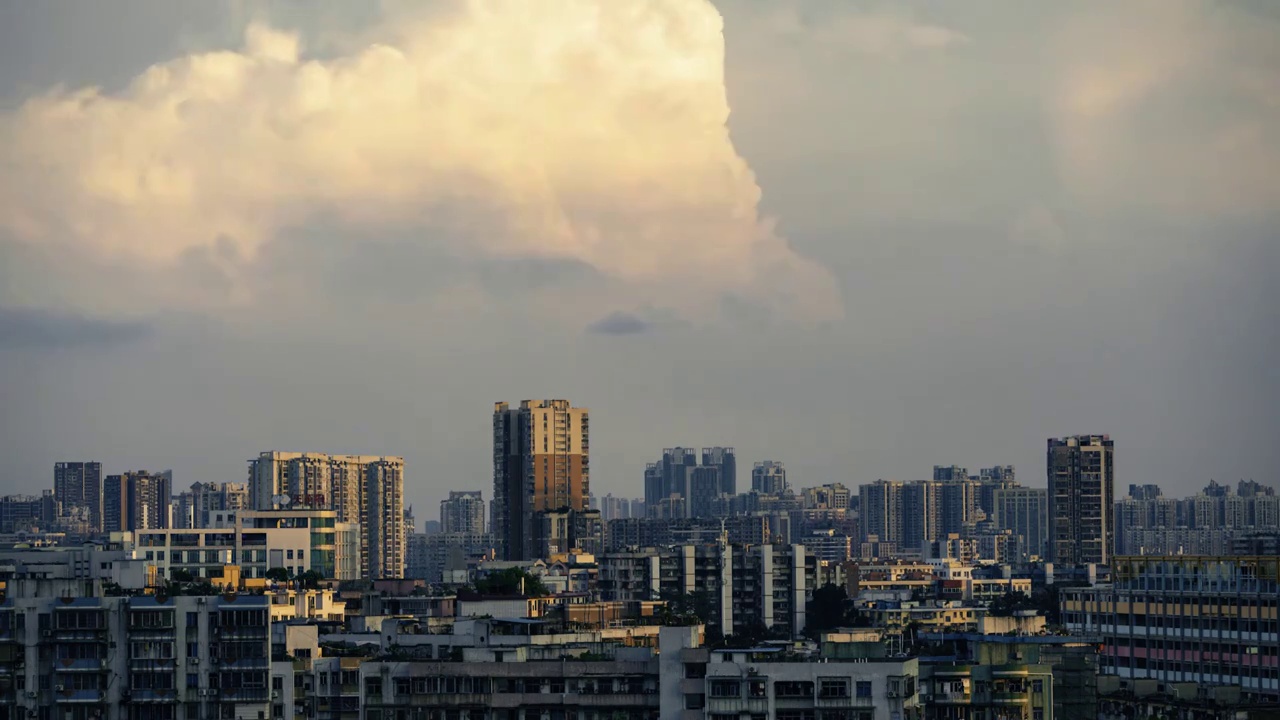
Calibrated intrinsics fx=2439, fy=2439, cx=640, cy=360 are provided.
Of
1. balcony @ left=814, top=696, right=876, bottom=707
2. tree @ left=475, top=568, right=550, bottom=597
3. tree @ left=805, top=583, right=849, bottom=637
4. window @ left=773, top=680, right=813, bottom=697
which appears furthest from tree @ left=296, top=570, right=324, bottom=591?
balcony @ left=814, top=696, right=876, bottom=707

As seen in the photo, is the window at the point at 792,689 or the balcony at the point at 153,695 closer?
the window at the point at 792,689

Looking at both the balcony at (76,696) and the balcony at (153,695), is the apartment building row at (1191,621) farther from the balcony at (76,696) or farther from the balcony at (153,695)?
the balcony at (76,696)

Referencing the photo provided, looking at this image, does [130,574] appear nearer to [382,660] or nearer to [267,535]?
[382,660]

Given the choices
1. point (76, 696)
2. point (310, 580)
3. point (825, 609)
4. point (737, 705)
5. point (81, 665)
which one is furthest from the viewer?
point (825, 609)

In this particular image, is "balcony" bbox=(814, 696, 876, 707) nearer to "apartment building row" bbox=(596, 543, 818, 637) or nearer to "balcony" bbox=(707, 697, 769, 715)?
"balcony" bbox=(707, 697, 769, 715)

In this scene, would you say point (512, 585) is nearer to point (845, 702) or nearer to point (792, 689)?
point (792, 689)

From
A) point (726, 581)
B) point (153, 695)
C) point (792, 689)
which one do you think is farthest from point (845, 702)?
point (726, 581)

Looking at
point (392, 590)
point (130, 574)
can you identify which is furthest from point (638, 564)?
point (130, 574)

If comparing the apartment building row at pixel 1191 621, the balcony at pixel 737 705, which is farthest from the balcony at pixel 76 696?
the apartment building row at pixel 1191 621

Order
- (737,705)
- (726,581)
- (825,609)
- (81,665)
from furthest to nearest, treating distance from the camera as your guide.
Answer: (825,609) → (726,581) → (81,665) → (737,705)
